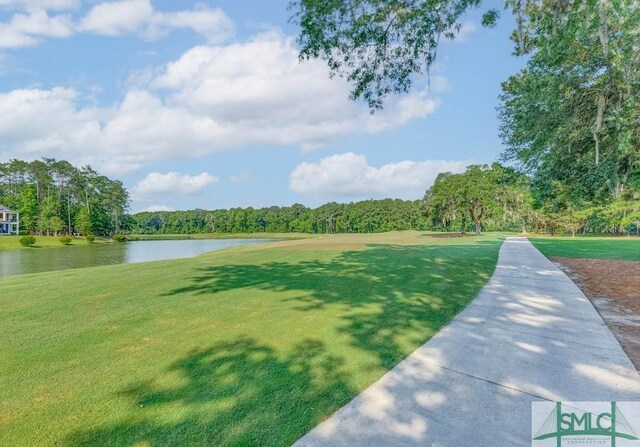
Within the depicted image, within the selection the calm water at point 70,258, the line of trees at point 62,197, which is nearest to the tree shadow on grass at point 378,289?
the calm water at point 70,258

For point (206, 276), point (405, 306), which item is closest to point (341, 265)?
point (206, 276)

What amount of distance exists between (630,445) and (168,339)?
4.56 meters

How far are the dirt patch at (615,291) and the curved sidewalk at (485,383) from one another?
7.5 inches

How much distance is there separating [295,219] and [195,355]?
98493 mm

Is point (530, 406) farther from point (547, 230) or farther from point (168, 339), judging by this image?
point (547, 230)

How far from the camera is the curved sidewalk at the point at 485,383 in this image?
2.41 meters

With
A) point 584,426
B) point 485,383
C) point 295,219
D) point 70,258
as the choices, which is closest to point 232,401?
point 485,383

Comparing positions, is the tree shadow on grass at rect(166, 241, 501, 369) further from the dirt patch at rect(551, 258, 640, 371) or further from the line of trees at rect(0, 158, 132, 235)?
the line of trees at rect(0, 158, 132, 235)

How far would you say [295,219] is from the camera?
101875 millimetres

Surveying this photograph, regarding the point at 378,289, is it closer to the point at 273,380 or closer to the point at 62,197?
the point at 273,380

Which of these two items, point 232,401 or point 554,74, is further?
point 554,74

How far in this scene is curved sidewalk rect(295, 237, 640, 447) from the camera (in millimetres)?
2412

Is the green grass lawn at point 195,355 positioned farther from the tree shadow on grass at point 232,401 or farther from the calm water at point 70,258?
the calm water at point 70,258

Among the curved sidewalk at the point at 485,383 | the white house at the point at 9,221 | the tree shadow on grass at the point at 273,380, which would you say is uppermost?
the white house at the point at 9,221
